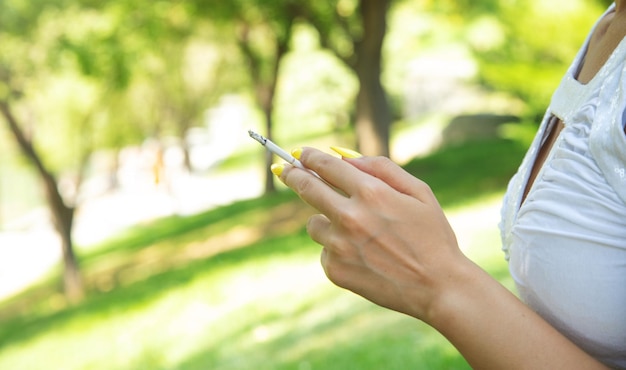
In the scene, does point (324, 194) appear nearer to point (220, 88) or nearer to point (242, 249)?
point (242, 249)

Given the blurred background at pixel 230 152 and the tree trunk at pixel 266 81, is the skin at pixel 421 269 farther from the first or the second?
the tree trunk at pixel 266 81

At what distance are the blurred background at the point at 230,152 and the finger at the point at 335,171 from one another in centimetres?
330

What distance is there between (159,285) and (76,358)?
9.23 feet

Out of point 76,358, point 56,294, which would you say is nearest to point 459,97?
point 56,294

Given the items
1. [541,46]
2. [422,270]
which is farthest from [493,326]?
[541,46]

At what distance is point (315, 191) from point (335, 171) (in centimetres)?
3

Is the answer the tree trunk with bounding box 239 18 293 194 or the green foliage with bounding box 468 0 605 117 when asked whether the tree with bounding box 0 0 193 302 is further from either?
the green foliage with bounding box 468 0 605 117

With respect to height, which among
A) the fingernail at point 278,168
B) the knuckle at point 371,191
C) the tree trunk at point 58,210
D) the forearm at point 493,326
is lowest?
the tree trunk at point 58,210

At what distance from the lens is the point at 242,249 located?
1272cm

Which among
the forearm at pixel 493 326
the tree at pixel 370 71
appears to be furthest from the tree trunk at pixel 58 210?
the forearm at pixel 493 326

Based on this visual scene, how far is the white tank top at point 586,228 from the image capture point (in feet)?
3.46

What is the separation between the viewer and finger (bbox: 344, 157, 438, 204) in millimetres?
1052

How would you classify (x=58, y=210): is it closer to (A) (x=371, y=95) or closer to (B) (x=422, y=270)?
(A) (x=371, y=95)

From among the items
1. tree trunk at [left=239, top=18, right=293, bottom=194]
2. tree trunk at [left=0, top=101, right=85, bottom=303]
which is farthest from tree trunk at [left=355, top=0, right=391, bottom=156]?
tree trunk at [left=0, top=101, right=85, bottom=303]
